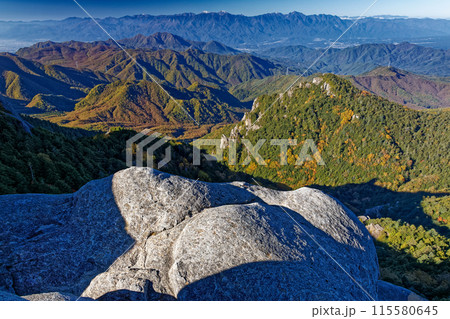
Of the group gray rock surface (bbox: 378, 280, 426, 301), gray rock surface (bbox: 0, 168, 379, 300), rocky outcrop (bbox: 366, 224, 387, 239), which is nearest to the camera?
gray rock surface (bbox: 0, 168, 379, 300)

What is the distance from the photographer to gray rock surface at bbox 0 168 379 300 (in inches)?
486

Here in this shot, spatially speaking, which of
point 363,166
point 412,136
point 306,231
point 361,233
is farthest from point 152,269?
point 412,136

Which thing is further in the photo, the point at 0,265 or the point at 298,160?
the point at 298,160

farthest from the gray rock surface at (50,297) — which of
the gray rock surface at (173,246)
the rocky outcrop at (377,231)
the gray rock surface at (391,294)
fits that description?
the rocky outcrop at (377,231)

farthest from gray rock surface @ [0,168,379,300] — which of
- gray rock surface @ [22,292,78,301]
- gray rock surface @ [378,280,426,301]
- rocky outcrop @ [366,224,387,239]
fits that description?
rocky outcrop @ [366,224,387,239]

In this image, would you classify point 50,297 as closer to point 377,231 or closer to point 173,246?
point 173,246

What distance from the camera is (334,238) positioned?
55.6 feet

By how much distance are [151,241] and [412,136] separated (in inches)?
9363

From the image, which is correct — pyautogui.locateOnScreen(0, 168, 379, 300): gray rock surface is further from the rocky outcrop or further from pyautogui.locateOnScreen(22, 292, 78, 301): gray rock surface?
the rocky outcrop

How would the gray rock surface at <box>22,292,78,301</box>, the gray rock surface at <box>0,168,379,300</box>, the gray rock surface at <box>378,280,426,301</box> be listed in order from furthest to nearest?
the gray rock surface at <box>378,280,426,301</box> < the gray rock surface at <box>0,168,379,300</box> < the gray rock surface at <box>22,292,78,301</box>

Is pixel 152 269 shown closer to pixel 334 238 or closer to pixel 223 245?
pixel 223 245

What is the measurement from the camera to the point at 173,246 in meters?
14.0

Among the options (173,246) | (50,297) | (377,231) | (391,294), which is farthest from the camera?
(377,231)

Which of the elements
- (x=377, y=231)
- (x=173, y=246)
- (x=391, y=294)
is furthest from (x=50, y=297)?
(x=377, y=231)
